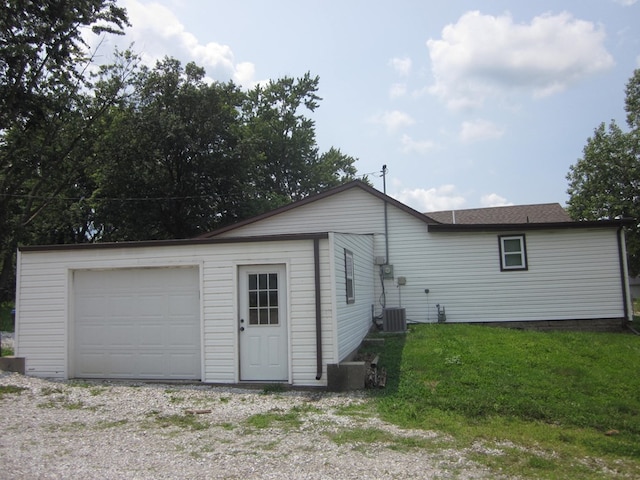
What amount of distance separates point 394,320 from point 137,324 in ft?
21.8

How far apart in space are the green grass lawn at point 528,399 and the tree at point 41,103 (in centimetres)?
1313

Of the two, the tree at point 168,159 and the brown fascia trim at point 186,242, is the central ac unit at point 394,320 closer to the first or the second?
the brown fascia trim at point 186,242

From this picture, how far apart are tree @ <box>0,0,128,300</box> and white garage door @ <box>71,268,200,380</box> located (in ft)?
28.0

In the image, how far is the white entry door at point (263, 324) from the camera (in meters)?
8.74

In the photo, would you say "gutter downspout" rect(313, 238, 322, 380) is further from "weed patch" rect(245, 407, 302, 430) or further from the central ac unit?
the central ac unit

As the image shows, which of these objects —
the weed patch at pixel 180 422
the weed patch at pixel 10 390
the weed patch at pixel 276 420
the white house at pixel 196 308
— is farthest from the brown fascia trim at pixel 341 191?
the weed patch at pixel 180 422

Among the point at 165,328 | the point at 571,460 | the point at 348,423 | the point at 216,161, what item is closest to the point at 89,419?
the point at 165,328

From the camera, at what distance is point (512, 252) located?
14.6 m

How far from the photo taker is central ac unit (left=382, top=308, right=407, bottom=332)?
43.8ft

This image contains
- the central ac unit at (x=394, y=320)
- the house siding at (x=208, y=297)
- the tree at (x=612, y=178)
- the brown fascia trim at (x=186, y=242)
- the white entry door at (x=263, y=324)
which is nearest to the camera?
the house siding at (x=208, y=297)

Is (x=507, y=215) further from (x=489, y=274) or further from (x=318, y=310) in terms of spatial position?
(x=318, y=310)

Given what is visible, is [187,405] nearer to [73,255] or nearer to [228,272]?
[228,272]

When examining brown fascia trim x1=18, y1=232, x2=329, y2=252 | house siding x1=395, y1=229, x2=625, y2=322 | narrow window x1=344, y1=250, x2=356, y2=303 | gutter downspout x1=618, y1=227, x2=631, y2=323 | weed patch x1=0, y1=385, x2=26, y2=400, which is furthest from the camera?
house siding x1=395, y1=229, x2=625, y2=322

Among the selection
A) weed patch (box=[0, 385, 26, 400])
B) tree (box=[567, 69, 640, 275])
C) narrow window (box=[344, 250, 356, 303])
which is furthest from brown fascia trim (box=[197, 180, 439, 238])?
tree (box=[567, 69, 640, 275])
